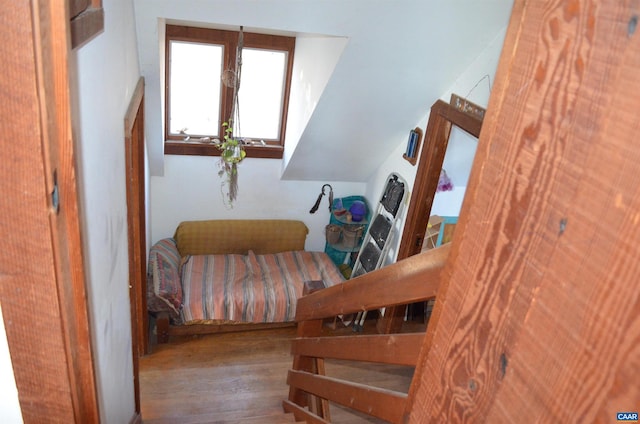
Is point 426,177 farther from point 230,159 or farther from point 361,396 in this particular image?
point 361,396

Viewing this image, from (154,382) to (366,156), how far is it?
2411mm

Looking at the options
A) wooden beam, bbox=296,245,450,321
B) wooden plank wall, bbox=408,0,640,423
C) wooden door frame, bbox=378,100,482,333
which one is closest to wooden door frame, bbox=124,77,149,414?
wooden beam, bbox=296,245,450,321

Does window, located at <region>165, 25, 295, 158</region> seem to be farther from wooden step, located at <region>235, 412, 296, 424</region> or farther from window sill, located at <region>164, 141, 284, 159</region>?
wooden step, located at <region>235, 412, 296, 424</region>

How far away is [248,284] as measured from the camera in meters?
4.16

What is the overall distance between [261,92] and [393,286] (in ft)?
11.3

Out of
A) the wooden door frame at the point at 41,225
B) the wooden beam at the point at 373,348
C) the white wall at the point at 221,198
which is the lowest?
the white wall at the point at 221,198

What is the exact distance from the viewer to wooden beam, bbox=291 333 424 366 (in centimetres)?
119

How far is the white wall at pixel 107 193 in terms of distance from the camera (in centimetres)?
115

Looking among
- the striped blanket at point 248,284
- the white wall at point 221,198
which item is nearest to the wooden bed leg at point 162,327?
the striped blanket at point 248,284

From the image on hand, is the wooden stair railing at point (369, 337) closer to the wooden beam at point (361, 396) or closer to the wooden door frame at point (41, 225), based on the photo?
the wooden beam at point (361, 396)

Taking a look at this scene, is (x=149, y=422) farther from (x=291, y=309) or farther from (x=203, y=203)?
(x=203, y=203)

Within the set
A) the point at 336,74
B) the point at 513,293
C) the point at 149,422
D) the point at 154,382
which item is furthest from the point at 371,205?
the point at 513,293

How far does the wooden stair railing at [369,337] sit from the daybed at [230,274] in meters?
1.59

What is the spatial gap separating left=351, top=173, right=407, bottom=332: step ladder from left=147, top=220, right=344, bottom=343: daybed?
0.98 feet
